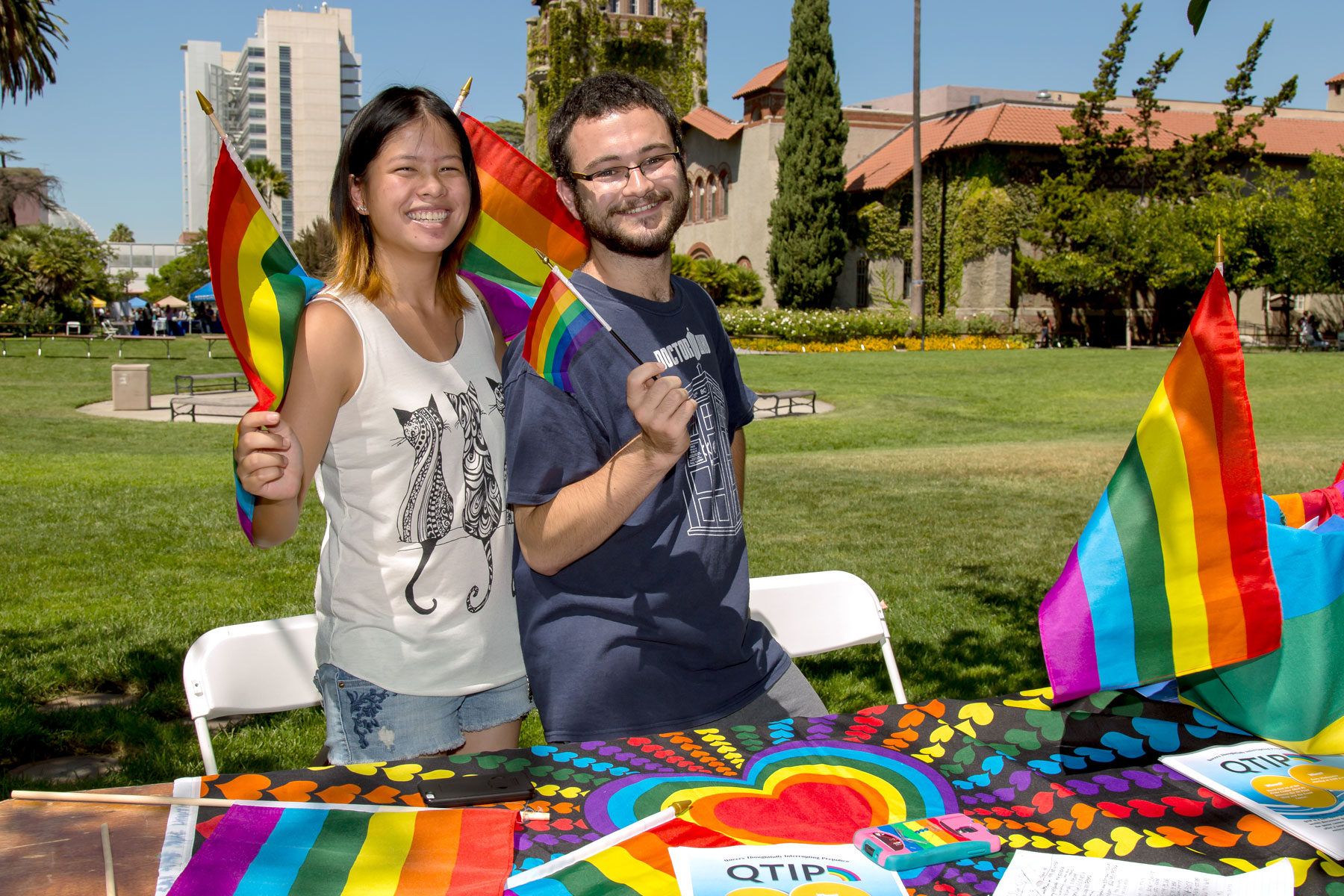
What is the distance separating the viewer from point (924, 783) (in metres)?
1.98

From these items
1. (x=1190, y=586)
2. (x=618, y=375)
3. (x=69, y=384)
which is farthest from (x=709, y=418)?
(x=69, y=384)

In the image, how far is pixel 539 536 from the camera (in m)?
2.22

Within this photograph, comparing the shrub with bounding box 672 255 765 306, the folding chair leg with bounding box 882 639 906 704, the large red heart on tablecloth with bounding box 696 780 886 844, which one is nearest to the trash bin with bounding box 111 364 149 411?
the folding chair leg with bounding box 882 639 906 704

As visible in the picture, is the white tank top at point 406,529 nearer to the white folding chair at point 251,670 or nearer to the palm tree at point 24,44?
the white folding chair at point 251,670

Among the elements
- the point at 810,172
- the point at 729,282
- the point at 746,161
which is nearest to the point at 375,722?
the point at 810,172

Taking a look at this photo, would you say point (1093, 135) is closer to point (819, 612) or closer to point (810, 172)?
point (810, 172)

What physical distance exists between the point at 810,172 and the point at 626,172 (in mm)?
35318

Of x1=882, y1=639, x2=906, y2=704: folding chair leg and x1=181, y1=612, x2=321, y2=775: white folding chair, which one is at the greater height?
x1=181, y1=612, x2=321, y2=775: white folding chair

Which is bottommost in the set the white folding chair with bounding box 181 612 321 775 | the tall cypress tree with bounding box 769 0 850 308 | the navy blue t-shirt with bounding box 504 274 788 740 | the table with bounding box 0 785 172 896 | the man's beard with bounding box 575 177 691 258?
the white folding chair with bounding box 181 612 321 775

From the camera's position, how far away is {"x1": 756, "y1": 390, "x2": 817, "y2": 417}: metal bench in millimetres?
18781

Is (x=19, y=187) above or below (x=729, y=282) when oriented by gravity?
above

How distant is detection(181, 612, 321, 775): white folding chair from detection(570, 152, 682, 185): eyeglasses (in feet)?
4.66

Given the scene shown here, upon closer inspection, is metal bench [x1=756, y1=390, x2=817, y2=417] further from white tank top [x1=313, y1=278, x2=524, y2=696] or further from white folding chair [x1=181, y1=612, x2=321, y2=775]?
white tank top [x1=313, y1=278, x2=524, y2=696]

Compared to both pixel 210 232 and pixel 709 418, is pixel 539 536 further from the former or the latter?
pixel 210 232
